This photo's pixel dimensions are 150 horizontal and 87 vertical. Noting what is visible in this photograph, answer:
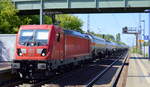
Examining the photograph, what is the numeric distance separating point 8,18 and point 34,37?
858 inches

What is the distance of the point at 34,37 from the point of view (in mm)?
18047

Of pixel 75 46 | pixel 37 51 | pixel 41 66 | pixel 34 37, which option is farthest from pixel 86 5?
pixel 41 66

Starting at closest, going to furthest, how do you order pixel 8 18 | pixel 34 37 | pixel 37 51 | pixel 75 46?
pixel 37 51
pixel 34 37
pixel 75 46
pixel 8 18

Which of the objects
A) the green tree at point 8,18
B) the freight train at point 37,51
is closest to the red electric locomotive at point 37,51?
the freight train at point 37,51

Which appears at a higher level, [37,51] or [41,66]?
[37,51]

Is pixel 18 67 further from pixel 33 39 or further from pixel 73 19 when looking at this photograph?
pixel 73 19

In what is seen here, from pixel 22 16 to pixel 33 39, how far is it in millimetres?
27186

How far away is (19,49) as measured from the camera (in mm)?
17922

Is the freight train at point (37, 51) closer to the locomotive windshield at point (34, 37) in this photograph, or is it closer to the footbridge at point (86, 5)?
the locomotive windshield at point (34, 37)

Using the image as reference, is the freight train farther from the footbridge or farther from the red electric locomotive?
the footbridge

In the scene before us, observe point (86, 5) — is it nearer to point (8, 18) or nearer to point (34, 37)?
point (8, 18)

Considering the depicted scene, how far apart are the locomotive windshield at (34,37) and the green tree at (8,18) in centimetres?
1984

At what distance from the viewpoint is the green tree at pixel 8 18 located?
3786cm

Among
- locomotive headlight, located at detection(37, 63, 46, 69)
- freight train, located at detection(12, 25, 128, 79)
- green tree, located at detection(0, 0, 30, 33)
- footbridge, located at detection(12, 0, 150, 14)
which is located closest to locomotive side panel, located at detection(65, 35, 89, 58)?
freight train, located at detection(12, 25, 128, 79)
